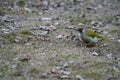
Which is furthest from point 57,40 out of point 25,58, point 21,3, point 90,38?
point 21,3

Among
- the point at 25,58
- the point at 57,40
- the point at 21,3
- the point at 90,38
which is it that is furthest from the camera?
the point at 21,3

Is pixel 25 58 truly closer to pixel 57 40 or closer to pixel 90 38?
pixel 57 40

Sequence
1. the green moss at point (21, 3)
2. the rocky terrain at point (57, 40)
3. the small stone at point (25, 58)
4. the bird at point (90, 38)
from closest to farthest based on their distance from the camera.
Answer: the rocky terrain at point (57, 40) < the small stone at point (25, 58) < the bird at point (90, 38) < the green moss at point (21, 3)

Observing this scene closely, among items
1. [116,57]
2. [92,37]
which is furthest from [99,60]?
[92,37]

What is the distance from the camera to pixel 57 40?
6.73m

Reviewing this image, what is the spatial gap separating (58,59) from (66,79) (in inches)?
27.5

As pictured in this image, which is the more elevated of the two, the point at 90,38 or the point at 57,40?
the point at 90,38

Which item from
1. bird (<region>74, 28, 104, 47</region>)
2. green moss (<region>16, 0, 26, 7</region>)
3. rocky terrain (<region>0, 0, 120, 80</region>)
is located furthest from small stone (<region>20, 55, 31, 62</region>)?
green moss (<region>16, 0, 26, 7</region>)

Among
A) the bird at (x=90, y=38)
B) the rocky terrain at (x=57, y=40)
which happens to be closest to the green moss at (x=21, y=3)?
the rocky terrain at (x=57, y=40)

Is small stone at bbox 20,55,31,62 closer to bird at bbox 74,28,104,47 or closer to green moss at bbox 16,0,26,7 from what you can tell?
bird at bbox 74,28,104,47

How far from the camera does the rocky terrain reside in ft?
17.9

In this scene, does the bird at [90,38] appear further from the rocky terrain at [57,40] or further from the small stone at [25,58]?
the small stone at [25,58]

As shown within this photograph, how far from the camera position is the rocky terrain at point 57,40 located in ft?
17.9

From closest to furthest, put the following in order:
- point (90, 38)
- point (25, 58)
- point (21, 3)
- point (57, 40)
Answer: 1. point (25, 58)
2. point (90, 38)
3. point (57, 40)
4. point (21, 3)
